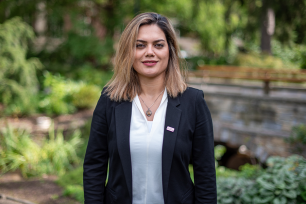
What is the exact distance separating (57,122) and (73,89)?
1.69 metres

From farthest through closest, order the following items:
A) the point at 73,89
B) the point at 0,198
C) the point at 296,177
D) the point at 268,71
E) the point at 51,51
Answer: the point at 51,51 → the point at 73,89 → the point at 268,71 → the point at 0,198 → the point at 296,177

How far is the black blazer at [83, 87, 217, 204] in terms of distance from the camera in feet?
4.87

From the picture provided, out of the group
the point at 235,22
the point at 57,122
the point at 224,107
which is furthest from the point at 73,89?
the point at 235,22

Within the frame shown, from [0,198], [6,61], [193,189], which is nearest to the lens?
[193,189]

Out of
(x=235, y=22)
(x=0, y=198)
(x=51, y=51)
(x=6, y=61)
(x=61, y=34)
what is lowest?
(x=0, y=198)

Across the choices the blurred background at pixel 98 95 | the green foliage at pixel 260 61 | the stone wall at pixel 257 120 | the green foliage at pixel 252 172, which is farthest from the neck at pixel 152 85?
the green foliage at pixel 260 61

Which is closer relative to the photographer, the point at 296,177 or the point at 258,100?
the point at 296,177

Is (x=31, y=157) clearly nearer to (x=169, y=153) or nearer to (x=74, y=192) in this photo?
(x=74, y=192)

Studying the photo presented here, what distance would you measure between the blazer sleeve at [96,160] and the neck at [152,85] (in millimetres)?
266

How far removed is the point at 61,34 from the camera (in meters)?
14.2

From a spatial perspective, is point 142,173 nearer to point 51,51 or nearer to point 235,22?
point 51,51

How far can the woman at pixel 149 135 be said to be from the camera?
149 cm

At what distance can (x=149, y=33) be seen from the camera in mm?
1532

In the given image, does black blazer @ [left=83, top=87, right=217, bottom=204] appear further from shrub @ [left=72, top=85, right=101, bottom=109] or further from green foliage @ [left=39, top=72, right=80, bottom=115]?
shrub @ [left=72, top=85, right=101, bottom=109]
